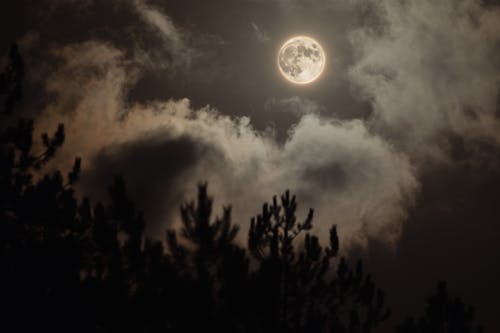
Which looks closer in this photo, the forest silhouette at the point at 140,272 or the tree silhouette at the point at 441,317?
the forest silhouette at the point at 140,272

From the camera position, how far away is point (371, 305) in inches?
528

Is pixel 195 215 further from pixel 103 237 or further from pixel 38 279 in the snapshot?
pixel 38 279

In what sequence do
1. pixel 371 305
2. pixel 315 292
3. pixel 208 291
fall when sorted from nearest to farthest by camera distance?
pixel 208 291, pixel 315 292, pixel 371 305

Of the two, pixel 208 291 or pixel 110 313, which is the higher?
pixel 208 291

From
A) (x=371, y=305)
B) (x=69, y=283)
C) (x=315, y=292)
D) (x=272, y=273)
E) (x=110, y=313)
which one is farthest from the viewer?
(x=371, y=305)

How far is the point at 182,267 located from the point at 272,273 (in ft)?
7.97

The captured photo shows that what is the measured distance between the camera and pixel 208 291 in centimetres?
645

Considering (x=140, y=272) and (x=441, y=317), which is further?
(x=441, y=317)

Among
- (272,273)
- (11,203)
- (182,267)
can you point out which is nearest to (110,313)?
(182,267)

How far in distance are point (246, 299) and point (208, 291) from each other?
55.9 inches

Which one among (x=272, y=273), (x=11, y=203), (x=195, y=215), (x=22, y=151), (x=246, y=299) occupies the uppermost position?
(x=22, y=151)

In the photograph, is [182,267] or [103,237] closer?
[182,267]

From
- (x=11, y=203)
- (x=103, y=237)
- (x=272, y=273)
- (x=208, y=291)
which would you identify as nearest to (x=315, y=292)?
(x=272, y=273)

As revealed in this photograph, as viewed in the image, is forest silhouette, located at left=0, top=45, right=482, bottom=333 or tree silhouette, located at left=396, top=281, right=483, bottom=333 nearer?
forest silhouette, located at left=0, top=45, right=482, bottom=333
